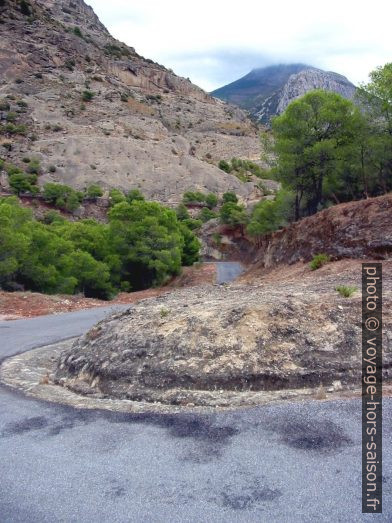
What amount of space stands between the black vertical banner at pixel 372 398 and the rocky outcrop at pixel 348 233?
6.80 meters

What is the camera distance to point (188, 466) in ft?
15.1

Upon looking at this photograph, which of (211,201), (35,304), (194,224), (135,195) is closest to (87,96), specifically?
(135,195)

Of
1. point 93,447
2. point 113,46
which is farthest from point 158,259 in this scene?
point 113,46

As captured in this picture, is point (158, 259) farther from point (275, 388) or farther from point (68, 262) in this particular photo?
point (275, 388)

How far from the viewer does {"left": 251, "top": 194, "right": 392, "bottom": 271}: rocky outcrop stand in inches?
637

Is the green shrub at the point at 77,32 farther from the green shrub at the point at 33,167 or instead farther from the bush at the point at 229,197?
the bush at the point at 229,197

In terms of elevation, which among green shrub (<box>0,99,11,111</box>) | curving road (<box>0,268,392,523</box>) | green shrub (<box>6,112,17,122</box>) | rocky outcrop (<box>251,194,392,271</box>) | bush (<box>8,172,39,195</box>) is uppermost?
green shrub (<box>0,99,11,111</box>)

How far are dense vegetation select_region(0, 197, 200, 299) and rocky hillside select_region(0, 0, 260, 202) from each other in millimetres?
39930

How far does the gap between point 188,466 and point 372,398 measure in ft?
8.63

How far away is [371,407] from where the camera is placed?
5.57 meters

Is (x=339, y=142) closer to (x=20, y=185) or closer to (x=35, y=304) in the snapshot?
(x=35, y=304)

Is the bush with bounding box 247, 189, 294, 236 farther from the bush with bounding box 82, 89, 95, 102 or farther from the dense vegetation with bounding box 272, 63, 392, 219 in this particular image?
the bush with bounding box 82, 89, 95, 102

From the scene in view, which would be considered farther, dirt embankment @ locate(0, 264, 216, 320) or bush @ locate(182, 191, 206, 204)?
bush @ locate(182, 191, 206, 204)

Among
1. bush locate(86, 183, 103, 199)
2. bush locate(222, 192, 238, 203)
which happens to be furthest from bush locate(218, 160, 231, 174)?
bush locate(86, 183, 103, 199)
